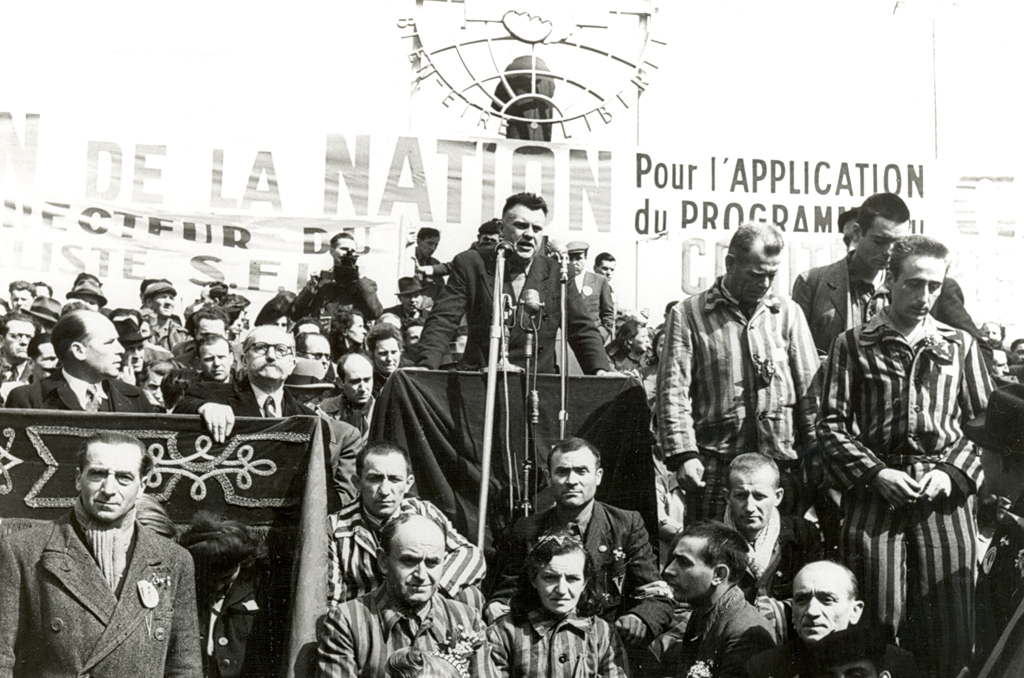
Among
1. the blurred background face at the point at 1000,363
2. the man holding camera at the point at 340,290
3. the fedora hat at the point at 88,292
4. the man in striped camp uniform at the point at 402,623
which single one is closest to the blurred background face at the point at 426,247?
the man holding camera at the point at 340,290

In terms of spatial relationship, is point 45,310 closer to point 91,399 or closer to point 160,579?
point 91,399

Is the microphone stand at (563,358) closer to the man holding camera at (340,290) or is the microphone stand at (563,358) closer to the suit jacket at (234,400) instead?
the man holding camera at (340,290)

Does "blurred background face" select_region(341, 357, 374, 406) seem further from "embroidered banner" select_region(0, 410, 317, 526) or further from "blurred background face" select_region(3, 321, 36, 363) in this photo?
"blurred background face" select_region(3, 321, 36, 363)

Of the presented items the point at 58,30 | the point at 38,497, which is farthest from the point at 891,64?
the point at 38,497

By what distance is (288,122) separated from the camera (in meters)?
6.61

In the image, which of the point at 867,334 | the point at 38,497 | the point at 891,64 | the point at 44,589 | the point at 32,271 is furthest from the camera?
the point at 891,64

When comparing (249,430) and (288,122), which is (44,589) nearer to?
(249,430)

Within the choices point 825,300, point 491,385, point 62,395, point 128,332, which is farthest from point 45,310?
point 825,300

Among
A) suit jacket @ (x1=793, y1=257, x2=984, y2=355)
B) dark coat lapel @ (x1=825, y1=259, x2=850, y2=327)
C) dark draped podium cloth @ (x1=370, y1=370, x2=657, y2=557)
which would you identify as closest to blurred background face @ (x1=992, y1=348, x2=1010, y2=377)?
suit jacket @ (x1=793, y1=257, x2=984, y2=355)

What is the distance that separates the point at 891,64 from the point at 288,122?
3325mm

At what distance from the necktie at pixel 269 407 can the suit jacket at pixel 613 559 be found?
47.3 inches

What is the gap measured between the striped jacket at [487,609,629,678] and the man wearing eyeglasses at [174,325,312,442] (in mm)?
1421

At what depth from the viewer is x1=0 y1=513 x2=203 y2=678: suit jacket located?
4828 mm

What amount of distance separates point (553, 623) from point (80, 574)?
1.87 m
